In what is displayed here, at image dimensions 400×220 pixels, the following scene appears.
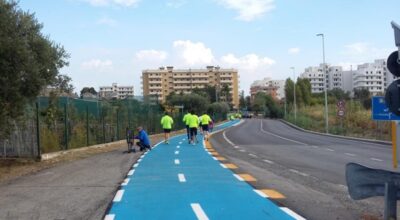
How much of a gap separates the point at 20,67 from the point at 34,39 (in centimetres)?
145

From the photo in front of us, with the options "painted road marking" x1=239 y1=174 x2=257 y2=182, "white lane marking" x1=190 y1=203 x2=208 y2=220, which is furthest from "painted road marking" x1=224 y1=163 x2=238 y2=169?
"white lane marking" x1=190 y1=203 x2=208 y2=220

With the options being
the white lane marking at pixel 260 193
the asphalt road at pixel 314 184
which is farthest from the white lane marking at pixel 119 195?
the asphalt road at pixel 314 184

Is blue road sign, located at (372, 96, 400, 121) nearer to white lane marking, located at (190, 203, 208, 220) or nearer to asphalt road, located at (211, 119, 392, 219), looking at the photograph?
asphalt road, located at (211, 119, 392, 219)

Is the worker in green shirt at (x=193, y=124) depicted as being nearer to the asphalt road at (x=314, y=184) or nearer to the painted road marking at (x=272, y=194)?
the asphalt road at (x=314, y=184)

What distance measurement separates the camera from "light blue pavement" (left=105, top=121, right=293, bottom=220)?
8391 mm

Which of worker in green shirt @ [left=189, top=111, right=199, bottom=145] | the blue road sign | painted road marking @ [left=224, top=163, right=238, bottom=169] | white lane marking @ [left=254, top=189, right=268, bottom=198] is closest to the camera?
white lane marking @ [left=254, top=189, right=268, bottom=198]

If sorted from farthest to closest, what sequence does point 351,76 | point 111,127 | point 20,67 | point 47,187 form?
point 351,76 < point 111,127 < point 20,67 < point 47,187

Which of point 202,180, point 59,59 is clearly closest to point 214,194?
point 202,180

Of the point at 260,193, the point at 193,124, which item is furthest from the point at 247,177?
the point at 193,124

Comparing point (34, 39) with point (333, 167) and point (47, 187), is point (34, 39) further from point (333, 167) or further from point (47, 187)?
point (333, 167)

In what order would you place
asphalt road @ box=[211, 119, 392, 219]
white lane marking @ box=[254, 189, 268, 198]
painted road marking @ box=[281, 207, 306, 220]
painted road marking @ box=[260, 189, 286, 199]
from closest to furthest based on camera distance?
painted road marking @ box=[281, 207, 306, 220] → asphalt road @ box=[211, 119, 392, 219] → painted road marking @ box=[260, 189, 286, 199] → white lane marking @ box=[254, 189, 268, 198]

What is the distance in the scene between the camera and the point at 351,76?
507ft

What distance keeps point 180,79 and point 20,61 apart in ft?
573

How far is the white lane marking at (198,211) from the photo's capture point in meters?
8.09
